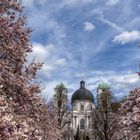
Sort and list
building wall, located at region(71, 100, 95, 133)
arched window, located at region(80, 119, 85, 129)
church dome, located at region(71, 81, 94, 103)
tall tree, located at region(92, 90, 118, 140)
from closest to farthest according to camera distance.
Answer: tall tree, located at region(92, 90, 118, 140) < arched window, located at region(80, 119, 85, 129) < building wall, located at region(71, 100, 95, 133) < church dome, located at region(71, 81, 94, 103)

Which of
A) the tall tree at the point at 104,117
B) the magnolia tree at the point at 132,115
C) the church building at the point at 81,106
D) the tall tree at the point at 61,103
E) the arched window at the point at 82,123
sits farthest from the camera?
the church building at the point at 81,106

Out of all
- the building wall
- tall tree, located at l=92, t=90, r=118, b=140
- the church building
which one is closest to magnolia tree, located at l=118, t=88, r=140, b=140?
tall tree, located at l=92, t=90, r=118, b=140

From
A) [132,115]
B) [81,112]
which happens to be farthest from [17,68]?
[81,112]

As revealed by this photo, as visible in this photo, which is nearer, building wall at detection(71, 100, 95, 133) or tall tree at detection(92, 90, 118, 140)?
tall tree at detection(92, 90, 118, 140)

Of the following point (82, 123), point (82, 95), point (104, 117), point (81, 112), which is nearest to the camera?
point (104, 117)

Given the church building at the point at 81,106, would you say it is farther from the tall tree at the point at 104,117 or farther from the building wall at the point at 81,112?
the tall tree at the point at 104,117

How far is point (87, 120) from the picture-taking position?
178 metres

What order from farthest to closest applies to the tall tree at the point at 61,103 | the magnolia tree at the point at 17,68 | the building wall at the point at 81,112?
the building wall at the point at 81,112
the tall tree at the point at 61,103
the magnolia tree at the point at 17,68

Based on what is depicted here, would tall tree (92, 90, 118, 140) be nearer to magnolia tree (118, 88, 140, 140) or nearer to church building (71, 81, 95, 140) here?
magnolia tree (118, 88, 140, 140)

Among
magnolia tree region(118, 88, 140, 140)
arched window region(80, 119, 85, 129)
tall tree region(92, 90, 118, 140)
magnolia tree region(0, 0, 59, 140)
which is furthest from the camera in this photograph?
arched window region(80, 119, 85, 129)

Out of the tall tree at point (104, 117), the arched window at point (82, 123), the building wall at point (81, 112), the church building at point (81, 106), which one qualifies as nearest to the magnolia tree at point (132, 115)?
the tall tree at point (104, 117)

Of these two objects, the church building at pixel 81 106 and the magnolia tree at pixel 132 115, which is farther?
the church building at pixel 81 106

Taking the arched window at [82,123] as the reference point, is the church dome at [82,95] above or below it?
above

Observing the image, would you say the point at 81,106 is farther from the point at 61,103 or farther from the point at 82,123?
the point at 61,103
